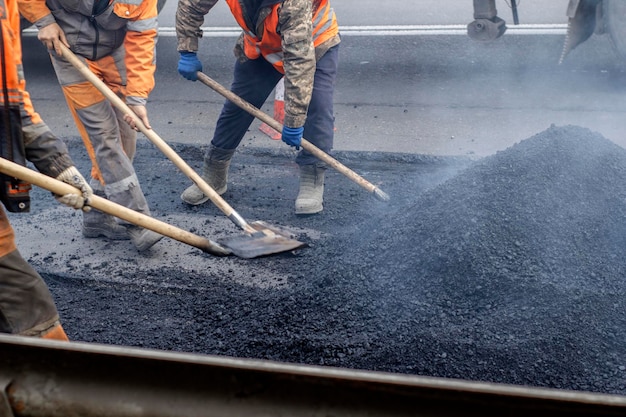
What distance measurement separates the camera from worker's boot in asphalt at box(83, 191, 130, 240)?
4472 millimetres

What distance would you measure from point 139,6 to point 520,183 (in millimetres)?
2596

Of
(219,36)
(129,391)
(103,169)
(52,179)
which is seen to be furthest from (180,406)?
(219,36)

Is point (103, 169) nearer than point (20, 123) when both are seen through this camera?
No

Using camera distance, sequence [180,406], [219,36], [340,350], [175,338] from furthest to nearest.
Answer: [219,36] → [175,338] → [340,350] → [180,406]

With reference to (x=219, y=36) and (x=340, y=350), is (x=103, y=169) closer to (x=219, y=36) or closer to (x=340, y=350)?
(x=340, y=350)

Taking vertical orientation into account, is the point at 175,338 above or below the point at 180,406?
below

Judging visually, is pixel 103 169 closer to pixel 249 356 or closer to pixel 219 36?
pixel 249 356

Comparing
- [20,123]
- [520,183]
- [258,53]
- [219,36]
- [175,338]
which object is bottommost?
[219,36]

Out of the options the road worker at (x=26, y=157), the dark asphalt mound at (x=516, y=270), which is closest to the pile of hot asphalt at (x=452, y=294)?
the dark asphalt mound at (x=516, y=270)

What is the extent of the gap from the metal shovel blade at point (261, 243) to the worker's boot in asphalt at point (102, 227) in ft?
3.01

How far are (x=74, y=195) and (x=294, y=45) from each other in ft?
6.10

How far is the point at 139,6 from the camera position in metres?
4.04

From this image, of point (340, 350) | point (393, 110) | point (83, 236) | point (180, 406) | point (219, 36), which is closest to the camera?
point (180, 406)

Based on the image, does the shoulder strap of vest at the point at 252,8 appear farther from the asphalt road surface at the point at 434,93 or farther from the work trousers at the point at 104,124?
the asphalt road surface at the point at 434,93
